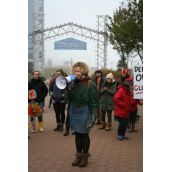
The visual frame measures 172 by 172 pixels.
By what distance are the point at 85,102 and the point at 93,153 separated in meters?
1.37

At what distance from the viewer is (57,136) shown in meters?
8.05

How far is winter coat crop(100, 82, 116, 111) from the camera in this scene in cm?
858

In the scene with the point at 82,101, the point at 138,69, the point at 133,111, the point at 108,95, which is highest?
the point at 138,69

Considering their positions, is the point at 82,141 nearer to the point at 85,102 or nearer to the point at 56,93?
the point at 85,102

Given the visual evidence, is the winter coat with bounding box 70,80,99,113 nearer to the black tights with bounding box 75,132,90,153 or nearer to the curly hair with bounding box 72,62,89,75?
the curly hair with bounding box 72,62,89,75

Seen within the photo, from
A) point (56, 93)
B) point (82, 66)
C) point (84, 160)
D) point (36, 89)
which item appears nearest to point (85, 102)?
point (82, 66)

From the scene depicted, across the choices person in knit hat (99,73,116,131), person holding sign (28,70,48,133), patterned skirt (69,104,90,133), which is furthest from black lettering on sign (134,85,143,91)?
person holding sign (28,70,48,133)

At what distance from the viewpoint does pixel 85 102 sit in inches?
212

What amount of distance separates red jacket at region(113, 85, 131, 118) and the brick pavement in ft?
1.86
